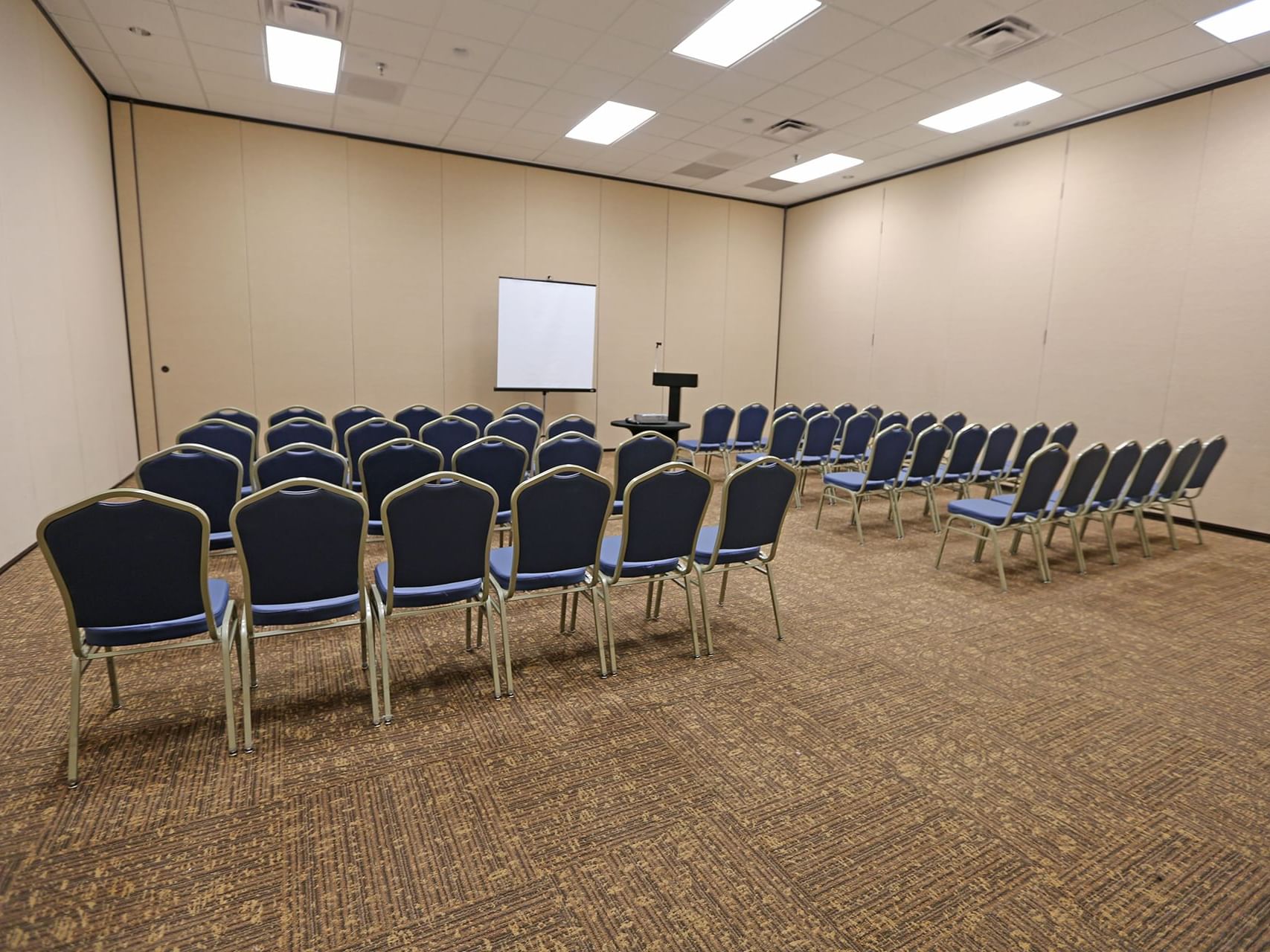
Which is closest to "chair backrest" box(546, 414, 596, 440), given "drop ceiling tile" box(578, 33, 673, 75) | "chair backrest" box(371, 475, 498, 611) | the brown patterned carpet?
the brown patterned carpet

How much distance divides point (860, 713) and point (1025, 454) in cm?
520

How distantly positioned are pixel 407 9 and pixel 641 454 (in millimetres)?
4238

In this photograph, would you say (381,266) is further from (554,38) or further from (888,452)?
(888,452)

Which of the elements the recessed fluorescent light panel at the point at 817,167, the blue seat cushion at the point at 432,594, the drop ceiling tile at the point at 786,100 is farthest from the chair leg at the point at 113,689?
the recessed fluorescent light panel at the point at 817,167

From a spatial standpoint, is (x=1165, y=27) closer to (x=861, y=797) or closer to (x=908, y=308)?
(x=908, y=308)

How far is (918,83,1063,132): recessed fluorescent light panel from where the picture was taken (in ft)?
22.9

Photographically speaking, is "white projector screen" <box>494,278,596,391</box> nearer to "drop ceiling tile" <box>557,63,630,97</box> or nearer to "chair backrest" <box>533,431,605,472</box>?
"drop ceiling tile" <box>557,63,630,97</box>

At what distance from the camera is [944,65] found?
6.31 metres

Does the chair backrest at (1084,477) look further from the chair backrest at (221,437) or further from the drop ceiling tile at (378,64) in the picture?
the drop ceiling tile at (378,64)

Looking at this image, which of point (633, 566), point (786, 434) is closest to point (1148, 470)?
point (786, 434)

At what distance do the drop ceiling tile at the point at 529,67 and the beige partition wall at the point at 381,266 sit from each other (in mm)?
3162

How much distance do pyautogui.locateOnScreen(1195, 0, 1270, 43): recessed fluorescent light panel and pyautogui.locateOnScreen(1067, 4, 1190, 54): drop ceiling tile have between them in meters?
0.21

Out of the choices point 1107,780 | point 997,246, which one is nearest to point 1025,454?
point 997,246

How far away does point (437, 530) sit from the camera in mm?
2895
